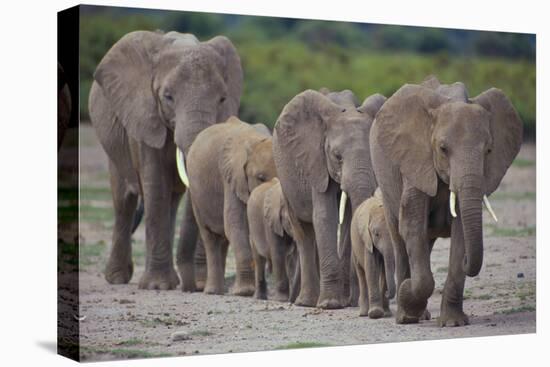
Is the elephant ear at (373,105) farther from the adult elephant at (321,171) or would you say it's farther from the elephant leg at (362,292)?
the elephant leg at (362,292)

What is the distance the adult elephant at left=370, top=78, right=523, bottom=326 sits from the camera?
11000 millimetres

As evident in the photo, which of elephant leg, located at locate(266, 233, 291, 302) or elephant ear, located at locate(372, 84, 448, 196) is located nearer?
elephant ear, located at locate(372, 84, 448, 196)

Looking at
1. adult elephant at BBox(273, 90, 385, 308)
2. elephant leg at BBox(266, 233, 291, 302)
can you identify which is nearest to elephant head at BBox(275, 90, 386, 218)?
adult elephant at BBox(273, 90, 385, 308)

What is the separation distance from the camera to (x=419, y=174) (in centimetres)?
1127

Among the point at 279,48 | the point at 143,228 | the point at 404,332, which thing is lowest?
the point at 404,332

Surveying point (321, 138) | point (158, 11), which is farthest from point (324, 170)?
point (158, 11)

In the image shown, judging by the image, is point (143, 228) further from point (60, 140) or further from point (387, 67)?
point (387, 67)

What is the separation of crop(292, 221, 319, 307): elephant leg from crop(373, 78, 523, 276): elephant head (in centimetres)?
113

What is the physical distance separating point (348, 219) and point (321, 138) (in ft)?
2.42

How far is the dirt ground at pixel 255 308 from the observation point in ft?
36.3

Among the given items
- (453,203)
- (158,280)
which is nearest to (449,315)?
(453,203)

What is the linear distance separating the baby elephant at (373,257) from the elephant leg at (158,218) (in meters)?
1.57

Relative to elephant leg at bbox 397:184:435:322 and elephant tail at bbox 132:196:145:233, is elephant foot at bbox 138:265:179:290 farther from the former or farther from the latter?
elephant leg at bbox 397:184:435:322

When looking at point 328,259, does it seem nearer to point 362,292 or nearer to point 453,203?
point 362,292
